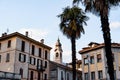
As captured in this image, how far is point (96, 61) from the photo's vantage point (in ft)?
163

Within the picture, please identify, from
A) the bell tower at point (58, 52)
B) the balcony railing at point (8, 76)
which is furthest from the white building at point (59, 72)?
the bell tower at point (58, 52)

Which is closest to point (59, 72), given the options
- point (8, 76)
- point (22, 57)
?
point (22, 57)

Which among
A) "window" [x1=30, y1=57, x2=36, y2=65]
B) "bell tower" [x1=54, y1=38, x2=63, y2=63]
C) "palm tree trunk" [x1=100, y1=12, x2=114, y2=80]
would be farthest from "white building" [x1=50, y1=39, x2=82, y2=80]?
"palm tree trunk" [x1=100, y1=12, x2=114, y2=80]

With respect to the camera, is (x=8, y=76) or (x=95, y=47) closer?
(x=8, y=76)

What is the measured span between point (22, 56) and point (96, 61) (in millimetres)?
16957

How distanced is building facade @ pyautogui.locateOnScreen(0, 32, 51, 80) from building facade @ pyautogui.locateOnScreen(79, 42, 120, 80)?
1245cm

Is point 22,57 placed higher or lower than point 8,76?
higher

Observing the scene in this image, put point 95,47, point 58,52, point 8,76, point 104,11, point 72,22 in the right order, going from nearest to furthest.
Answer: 1. point 104,11
2. point 72,22
3. point 8,76
4. point 95,47
5. point 58,52

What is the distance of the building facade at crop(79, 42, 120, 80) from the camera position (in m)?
47.1

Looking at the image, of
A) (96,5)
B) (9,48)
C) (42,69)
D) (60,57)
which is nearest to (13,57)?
(9,48)

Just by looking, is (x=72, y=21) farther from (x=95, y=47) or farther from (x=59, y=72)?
(x=59, y=72)

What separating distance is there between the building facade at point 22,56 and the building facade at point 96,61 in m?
12.4

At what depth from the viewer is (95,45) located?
170 ft

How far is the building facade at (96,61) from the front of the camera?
47125mm
